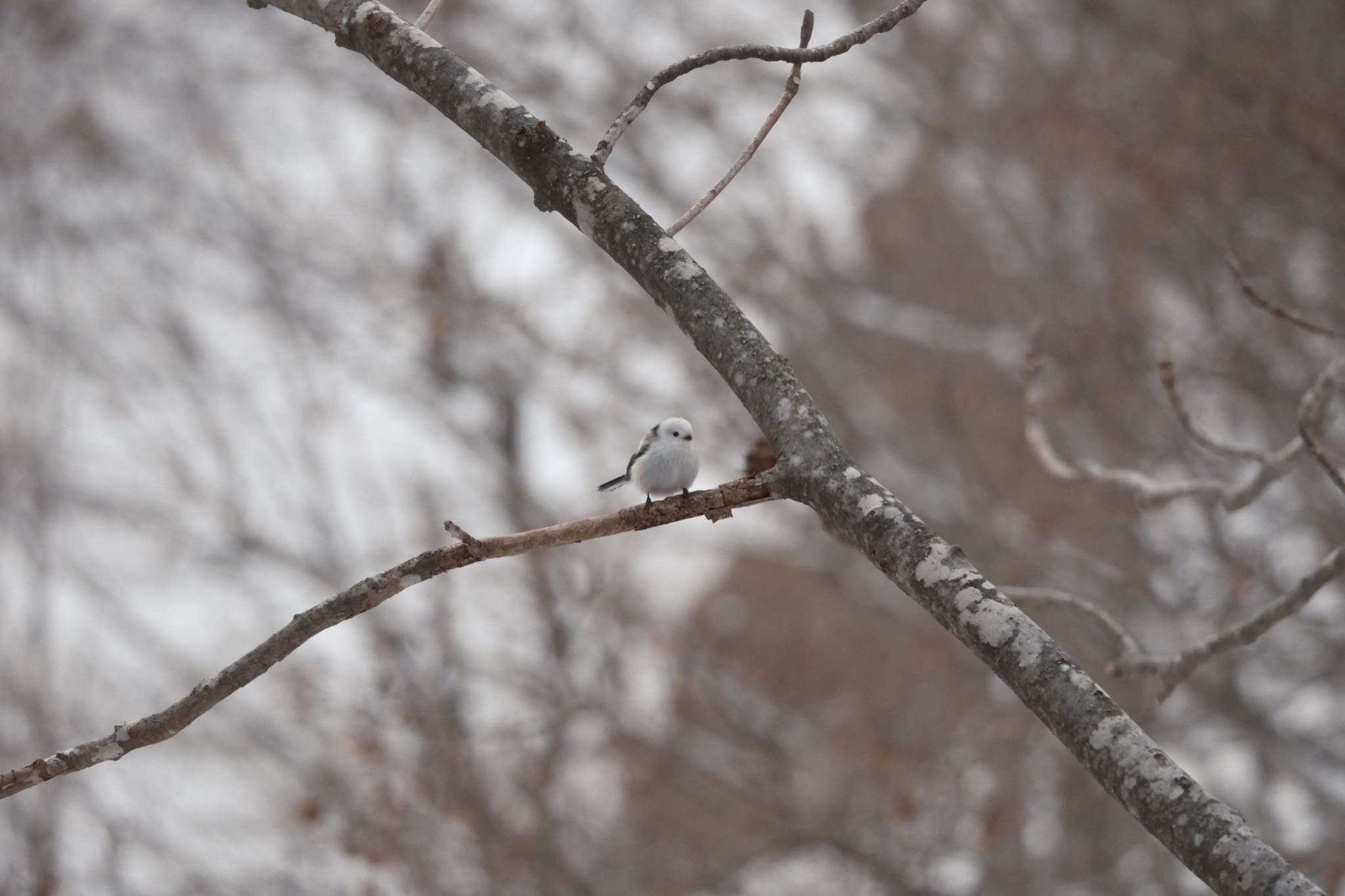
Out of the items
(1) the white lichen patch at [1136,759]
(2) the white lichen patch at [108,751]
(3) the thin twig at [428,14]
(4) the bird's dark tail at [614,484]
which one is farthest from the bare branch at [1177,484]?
(2) the white lichen patch at [108,751]

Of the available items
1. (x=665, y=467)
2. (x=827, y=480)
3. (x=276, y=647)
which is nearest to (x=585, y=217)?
(x=665, y=467)

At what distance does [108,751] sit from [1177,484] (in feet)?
8.99

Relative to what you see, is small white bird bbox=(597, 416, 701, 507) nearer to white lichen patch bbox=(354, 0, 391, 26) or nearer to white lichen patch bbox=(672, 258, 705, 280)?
white lichen patch bbox=(672, 258, 705, 280)

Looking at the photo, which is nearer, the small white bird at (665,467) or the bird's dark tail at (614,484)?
the small white bird at (665,467)

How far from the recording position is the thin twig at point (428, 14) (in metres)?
2.41

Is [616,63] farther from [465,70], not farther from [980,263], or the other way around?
Answer: [465,70]

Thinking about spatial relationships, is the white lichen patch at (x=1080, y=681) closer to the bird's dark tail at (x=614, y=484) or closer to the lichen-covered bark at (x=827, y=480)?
the lichen-covered bark at (x=827, y=480)

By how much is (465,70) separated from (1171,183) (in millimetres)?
5343

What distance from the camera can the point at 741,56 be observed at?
7.00 ft

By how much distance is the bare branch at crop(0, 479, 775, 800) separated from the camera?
1.93m

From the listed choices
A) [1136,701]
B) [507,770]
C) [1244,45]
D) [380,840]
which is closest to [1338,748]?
[1136,701]

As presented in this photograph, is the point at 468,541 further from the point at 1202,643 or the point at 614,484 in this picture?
the point at 1202,643

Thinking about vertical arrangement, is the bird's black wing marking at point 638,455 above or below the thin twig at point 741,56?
below

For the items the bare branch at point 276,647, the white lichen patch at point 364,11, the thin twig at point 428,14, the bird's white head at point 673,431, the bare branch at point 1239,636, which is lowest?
the bare branch at point 276,647
